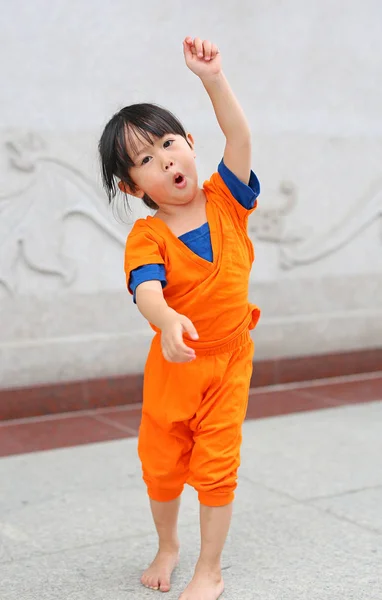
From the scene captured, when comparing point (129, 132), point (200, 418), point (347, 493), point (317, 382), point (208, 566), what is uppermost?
point (129, 132)

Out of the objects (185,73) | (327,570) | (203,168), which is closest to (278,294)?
(203,168)

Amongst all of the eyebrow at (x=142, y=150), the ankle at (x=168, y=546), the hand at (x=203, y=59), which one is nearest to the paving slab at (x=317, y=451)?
the ankle at (x=168, y=546)

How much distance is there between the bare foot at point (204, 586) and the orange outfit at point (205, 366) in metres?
0.20

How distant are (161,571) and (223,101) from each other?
4.08 ft

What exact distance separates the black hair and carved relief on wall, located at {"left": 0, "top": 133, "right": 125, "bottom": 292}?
7.21ft

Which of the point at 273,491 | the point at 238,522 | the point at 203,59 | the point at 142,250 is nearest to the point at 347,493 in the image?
the point at 273,491

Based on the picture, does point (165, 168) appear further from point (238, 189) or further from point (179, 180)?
point (238, 189)

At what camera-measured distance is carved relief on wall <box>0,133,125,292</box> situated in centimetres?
441

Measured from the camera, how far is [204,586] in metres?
2.32

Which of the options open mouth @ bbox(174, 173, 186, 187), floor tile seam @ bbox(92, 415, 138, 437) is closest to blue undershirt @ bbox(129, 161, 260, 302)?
open mouth @ bbox(174, 173, 186, 187)

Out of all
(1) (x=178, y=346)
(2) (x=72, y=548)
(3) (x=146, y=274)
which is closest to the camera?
(1) (x=178, y=346)

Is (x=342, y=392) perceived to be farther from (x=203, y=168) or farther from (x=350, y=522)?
(x=350, y=522)

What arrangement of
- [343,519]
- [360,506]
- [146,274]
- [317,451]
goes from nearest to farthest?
1. [146,274]
2. [343,519]
3. [360,506]
4. [317,451]

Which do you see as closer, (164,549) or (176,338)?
(176,338)
